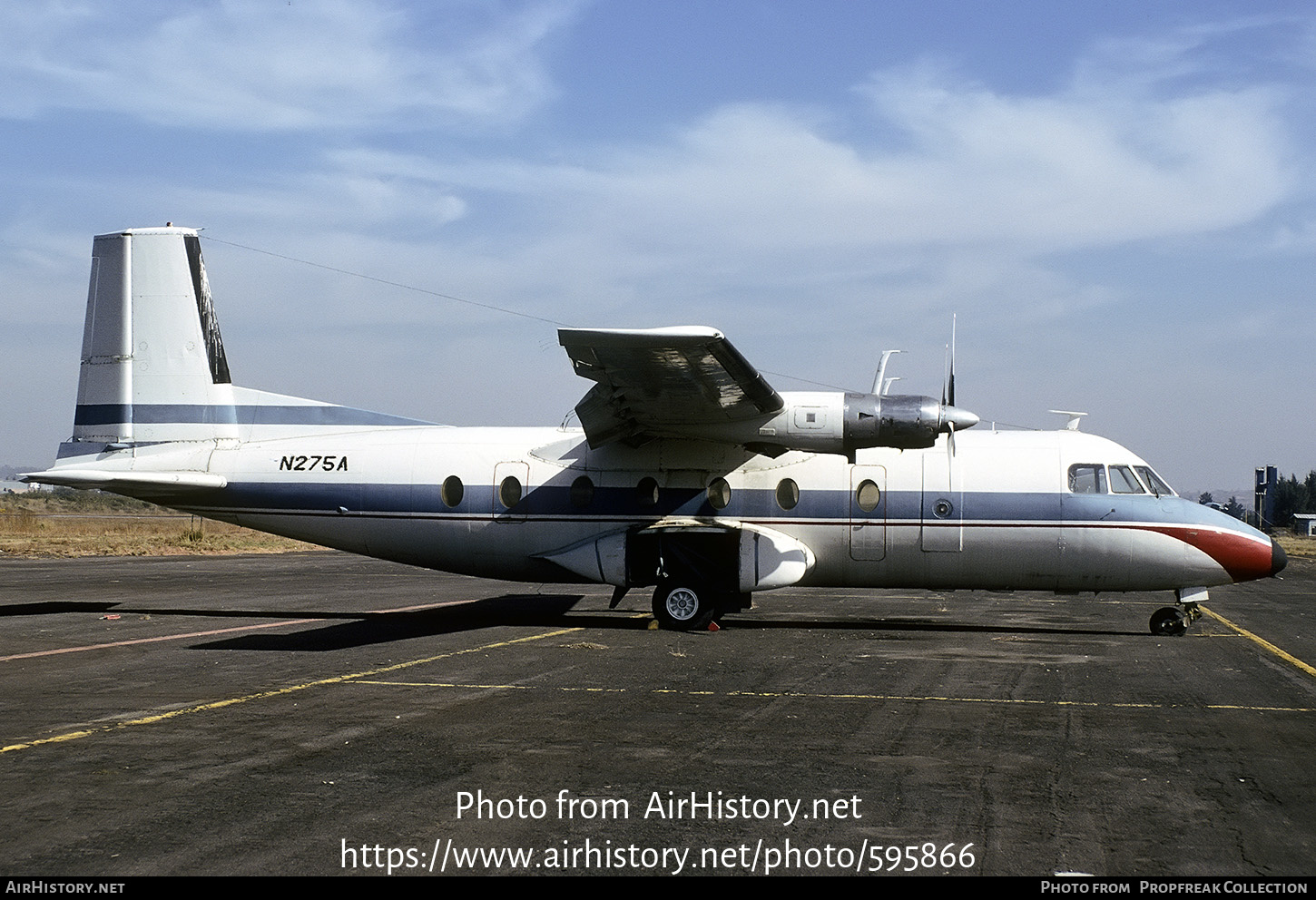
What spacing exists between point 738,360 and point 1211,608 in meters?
14.9

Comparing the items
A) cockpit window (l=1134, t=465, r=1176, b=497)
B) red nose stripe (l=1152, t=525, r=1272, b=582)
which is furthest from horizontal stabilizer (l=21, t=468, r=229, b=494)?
red nose stripe (l=1152, t=525, r=1272, b=582)

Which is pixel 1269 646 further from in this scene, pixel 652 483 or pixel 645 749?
pixel 645 749

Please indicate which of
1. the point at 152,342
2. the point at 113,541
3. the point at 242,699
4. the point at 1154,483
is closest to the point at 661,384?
the point at 242,699

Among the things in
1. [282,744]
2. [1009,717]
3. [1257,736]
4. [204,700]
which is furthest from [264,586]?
[1257,736]

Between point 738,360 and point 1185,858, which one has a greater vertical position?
point 738,360

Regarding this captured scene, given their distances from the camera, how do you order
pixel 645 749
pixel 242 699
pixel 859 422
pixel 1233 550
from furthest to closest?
pixel 1233 550
pixel 859 422
pixel 242 699
pixel 645 749

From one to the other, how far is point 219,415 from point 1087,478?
14.8m

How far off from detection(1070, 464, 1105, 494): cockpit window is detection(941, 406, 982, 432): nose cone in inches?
95.9

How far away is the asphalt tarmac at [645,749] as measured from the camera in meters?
6.04

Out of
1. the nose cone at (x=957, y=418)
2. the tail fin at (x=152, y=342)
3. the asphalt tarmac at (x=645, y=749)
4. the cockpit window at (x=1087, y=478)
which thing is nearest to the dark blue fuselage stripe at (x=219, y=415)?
the tail fin at (x=152, y=342)

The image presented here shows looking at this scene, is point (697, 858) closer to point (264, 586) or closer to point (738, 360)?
point (738, 360)

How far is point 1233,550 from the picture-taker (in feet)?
55.3

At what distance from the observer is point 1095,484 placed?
Answer: 17344 millimetres

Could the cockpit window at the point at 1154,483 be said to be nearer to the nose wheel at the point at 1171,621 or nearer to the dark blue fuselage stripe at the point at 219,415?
the nose wheel at the point at 1171,621
